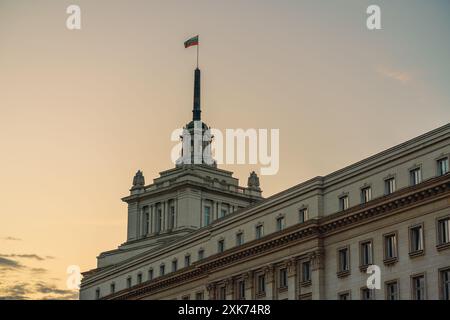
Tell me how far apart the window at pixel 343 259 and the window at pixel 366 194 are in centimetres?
491

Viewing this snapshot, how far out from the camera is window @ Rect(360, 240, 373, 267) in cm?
9238

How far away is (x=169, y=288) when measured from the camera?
127 meters

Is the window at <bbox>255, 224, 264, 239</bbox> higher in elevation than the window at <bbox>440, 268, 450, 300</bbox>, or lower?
higher

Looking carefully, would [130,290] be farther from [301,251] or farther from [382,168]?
[382,168]

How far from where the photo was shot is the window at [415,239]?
86.4m

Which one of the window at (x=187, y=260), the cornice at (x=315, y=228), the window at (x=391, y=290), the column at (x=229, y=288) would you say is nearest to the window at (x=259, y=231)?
the cornice at (x=315, y=228)

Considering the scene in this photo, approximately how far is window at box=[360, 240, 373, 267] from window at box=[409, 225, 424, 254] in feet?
18.9

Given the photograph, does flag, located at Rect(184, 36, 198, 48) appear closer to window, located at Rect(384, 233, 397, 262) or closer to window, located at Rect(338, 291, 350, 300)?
window, located at Rect(338, 291, 350, 300)

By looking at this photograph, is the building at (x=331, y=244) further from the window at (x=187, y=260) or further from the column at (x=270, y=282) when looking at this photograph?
the window at (x=187, y=260)

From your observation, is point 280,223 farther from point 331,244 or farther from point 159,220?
point 159,220

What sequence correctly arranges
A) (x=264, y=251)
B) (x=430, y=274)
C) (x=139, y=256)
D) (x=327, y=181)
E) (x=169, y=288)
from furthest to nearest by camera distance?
(x=139, y=256) < (x=169, y=288) < (x=264, y=251) < (x=327, y=181) < (x=430, y=274)

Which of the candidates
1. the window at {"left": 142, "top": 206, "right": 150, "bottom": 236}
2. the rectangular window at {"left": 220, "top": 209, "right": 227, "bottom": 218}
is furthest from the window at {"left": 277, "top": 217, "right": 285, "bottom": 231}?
the window at {"left": 142, "top": 206, "right": 150, "bottom": 236}
